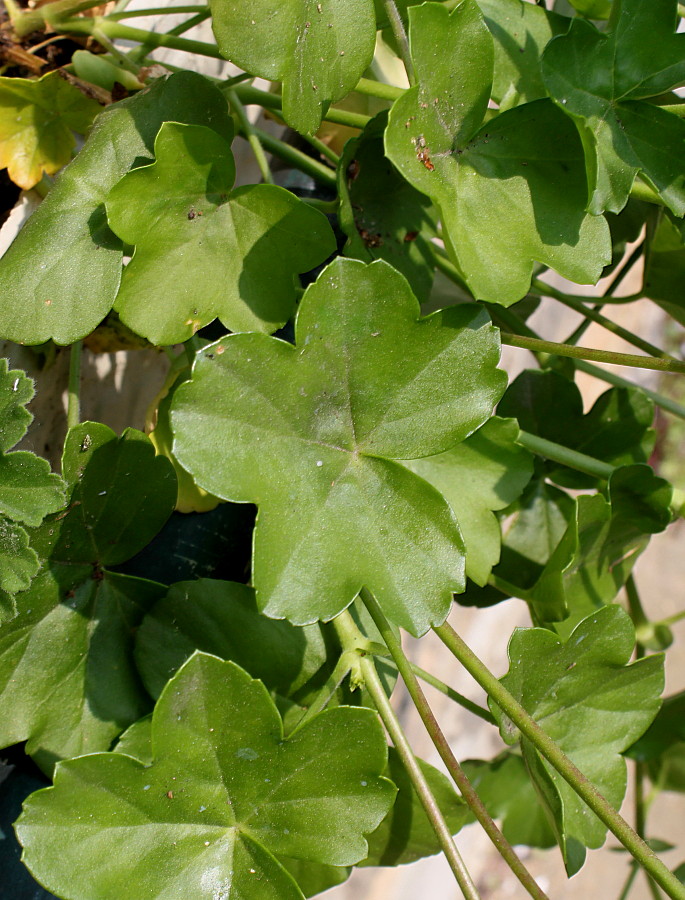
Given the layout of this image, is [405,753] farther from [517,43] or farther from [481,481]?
[517,43]

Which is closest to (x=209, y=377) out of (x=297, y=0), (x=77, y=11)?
(x=297, y=0)

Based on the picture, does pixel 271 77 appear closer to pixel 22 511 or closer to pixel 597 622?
pixel 22 511

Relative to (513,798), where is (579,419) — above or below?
above

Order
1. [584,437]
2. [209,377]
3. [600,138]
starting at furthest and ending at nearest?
[584,437] → [600,138] → [209,377]

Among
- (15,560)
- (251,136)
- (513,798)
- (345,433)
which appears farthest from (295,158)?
(513,798)

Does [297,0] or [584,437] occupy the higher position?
[297,0]

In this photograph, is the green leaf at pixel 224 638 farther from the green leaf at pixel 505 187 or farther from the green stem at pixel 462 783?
the green leaf at pixel 505 187
